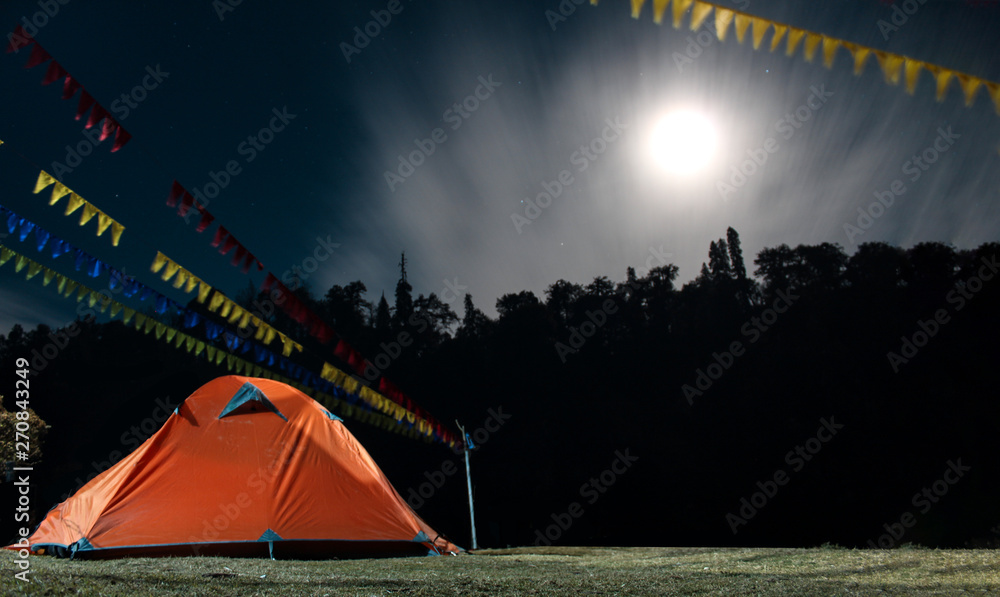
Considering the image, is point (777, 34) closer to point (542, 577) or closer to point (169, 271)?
point (542, 577)

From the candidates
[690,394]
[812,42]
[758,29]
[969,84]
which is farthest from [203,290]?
[690,394]

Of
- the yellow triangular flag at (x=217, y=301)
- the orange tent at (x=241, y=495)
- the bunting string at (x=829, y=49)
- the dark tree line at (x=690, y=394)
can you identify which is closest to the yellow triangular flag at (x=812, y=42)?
the bunting string at (x=829, y=49)

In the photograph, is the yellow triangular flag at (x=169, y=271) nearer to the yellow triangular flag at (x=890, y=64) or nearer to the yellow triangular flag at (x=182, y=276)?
the yellow triangular flag at (x=182, y=276)

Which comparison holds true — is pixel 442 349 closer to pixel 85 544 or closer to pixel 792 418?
pixel 792 418

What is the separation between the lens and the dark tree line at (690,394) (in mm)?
28266

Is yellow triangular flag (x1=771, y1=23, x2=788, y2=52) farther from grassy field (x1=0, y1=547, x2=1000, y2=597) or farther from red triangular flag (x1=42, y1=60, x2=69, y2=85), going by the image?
red triangular flag (x1=42, y1=60, x2=69, y2=85)

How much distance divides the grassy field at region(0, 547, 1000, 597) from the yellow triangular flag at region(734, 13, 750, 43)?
12.7 feet

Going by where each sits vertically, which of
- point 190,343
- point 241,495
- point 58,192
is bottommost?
point 241,495

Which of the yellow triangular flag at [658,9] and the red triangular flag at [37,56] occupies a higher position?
the red triangular flag at [37,56]

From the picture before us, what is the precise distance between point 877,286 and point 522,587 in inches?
1656

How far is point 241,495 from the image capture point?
7582 millimetres

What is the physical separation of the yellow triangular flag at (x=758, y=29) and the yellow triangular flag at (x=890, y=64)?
75 centimetres

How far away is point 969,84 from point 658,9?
1.93m

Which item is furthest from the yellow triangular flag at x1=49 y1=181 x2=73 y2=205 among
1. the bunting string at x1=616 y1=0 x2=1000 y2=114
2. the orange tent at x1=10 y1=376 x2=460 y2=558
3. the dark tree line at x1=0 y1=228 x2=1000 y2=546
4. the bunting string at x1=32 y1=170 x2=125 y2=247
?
the dark tree line at x1=0 y1=228 x2=1000 y2=546
